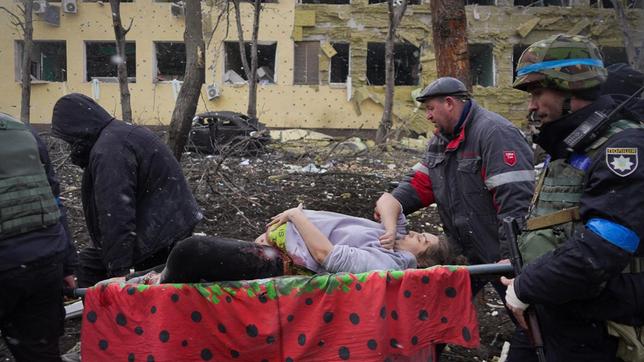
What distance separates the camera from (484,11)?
26328mm

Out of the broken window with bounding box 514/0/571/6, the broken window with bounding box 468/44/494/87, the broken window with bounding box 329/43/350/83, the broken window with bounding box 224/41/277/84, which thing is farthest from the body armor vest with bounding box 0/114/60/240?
the broken window with bounding box 514/0/571/6

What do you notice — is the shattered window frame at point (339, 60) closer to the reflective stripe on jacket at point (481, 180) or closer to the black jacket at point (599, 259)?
the reflective stripe on jacket at point (481, 180)

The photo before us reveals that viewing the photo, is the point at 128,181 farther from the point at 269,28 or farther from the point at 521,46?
the point at 521,46

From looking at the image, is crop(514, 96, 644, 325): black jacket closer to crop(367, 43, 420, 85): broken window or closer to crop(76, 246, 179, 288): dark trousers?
crop(76, 246, 179, 288): dark trousers

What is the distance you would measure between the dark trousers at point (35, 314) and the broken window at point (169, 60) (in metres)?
24.7

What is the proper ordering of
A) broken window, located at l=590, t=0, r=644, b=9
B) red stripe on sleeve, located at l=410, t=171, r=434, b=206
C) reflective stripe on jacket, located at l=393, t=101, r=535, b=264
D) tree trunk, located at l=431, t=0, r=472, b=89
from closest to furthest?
reflective stripe on jacket, located at l=393, t=101, r=535, b=264
red stripe on sleeve, located at l=410, t=171, r=434, b=206
tree trunk, located at l=431, t=0, r=472, b=89
broken window, located at l=590, t=0, r=644, b=9

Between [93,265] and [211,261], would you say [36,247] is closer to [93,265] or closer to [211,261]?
[211,261]

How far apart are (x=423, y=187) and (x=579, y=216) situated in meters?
1.64

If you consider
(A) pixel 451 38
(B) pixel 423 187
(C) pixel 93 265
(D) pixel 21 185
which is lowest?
(C) pixel 93 265

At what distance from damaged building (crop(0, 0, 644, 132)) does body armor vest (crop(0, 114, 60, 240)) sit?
2283 cm

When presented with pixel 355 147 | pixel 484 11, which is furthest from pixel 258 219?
pixel 484 11

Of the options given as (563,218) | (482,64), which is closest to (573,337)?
(563,218)

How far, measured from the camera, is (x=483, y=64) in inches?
1104

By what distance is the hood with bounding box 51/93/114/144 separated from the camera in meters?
3.31
